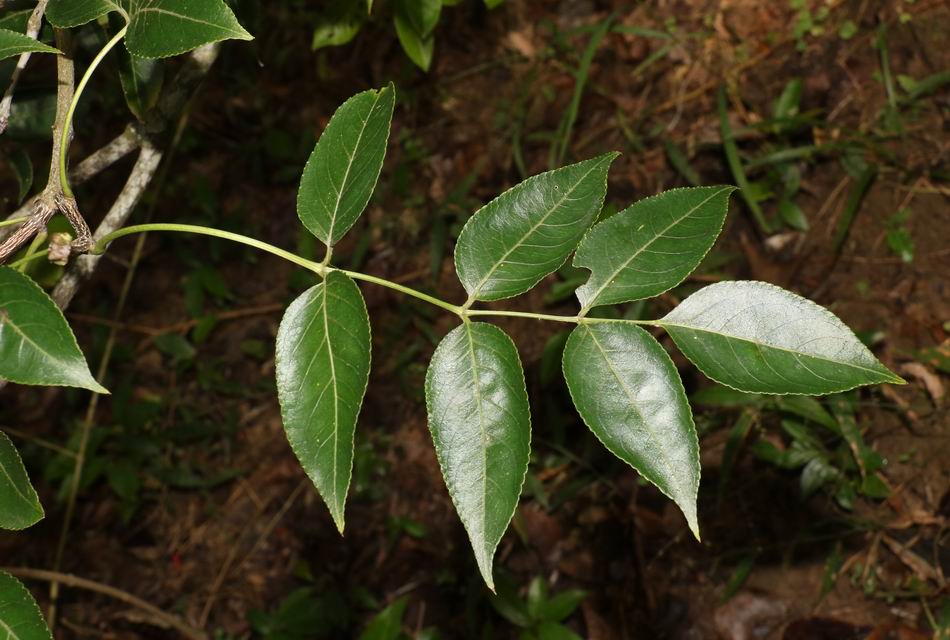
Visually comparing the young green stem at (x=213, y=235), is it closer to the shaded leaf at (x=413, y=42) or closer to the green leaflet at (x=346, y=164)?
the green leaflet at (x=346, y=164)

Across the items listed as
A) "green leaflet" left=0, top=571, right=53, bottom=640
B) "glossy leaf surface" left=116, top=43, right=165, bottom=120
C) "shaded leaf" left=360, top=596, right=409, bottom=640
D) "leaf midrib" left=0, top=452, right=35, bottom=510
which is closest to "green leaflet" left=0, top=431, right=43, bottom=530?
"leaf midrib" left=0, top=452, right=35, bottom=510

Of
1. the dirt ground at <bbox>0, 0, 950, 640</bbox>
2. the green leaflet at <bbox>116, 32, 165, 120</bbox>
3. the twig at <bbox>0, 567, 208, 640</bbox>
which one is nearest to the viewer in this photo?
the green leaflet at <bbox>116, 32, 165, 120</bbox>

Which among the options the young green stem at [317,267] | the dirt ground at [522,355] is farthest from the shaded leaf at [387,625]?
the young green stem at [317,267]

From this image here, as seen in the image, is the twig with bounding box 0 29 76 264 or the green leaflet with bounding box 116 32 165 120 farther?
the green leaflet with bounding box 116 32 165 120

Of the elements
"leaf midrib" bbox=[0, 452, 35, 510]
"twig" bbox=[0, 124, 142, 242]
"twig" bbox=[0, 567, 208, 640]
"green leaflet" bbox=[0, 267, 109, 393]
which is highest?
"green leaflet" bbox=[0, 267, 109, 393]

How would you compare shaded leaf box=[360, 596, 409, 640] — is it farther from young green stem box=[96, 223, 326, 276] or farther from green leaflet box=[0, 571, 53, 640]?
young green stem box=[96, 223, 326, 276]

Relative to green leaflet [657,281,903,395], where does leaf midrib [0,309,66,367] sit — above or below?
above
